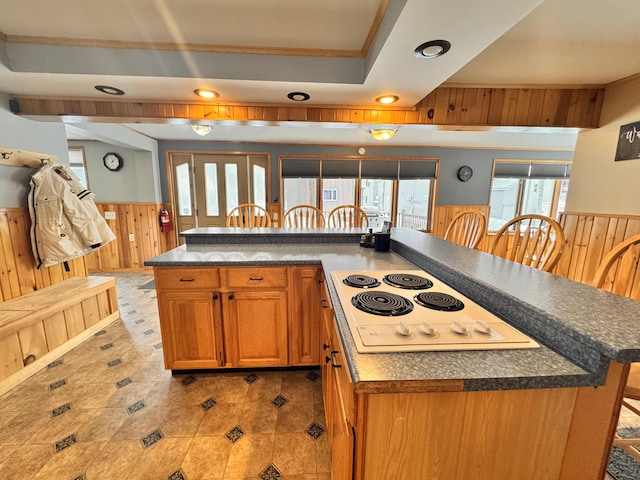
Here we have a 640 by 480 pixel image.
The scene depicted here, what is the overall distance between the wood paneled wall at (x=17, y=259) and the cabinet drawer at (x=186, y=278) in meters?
1.47

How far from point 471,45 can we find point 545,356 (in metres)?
1.48

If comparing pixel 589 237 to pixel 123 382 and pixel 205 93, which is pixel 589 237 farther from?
pixel 123 382

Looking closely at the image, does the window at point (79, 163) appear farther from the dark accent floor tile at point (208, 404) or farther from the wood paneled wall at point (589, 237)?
the wood paneled wall at point (589, 237)

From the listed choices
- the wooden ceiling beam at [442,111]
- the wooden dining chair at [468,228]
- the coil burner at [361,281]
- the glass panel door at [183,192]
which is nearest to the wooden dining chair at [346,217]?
the wooden dining chair at [468,228]

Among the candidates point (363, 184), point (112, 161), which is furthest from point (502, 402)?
point (112, 161)

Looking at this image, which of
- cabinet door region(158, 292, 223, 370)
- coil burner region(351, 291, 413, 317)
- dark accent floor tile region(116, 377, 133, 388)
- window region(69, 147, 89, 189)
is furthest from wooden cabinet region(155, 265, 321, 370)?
window region(69, 147, 89, 189)

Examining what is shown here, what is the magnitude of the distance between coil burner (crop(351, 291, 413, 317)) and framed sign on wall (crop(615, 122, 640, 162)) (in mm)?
2636

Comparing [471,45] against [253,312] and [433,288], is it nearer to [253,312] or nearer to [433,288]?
[433,288]

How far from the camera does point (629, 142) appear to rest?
2.16m

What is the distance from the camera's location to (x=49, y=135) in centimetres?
249

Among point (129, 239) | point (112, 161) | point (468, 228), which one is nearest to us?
point (468, 228)

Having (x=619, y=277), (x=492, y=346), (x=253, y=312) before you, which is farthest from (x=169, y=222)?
(x=619, y=277)

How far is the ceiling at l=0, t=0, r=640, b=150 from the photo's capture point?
132cm

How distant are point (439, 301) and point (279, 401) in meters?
1.28
